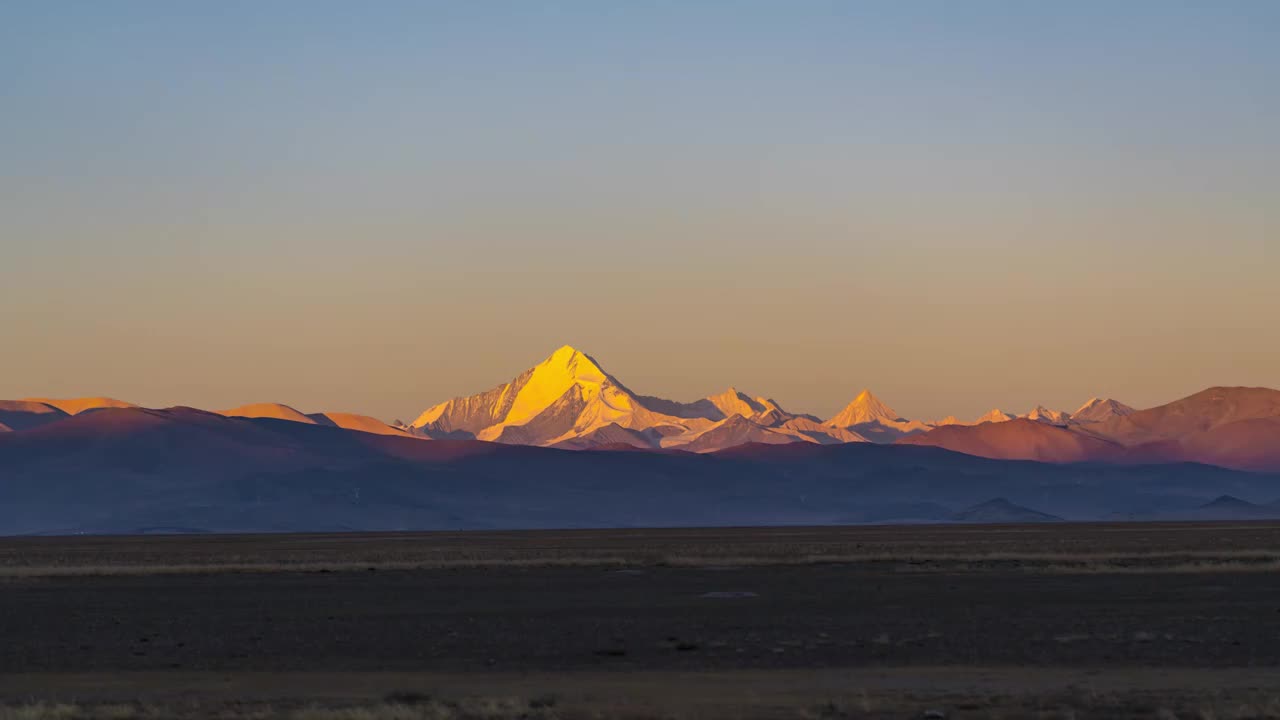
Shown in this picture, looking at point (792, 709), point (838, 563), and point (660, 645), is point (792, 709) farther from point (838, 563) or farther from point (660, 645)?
point (838, 563)

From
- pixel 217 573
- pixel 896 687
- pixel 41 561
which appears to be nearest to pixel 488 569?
pixel 217 573

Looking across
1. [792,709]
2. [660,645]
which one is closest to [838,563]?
[660,645]

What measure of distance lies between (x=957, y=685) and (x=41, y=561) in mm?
76823

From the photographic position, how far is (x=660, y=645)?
125 feet

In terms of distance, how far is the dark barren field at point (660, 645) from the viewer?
95.1 feet

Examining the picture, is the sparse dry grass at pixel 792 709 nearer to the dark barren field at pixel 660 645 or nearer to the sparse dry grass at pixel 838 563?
the dark barren field at pixel 660 645

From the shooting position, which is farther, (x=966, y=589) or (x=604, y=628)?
(x=966, y=589)

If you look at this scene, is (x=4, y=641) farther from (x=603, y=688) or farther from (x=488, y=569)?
(x=488, y=569)

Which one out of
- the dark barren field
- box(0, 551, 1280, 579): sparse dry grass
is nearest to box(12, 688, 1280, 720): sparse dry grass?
the dark barren field

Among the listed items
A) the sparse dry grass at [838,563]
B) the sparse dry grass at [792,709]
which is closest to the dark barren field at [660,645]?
the sparse dry grass at [792,709]

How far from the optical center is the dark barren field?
29.0 m

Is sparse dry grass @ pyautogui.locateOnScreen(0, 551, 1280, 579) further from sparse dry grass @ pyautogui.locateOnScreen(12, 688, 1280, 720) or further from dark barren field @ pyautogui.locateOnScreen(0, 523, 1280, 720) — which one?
sparse dry grass @ pyautogui.locateOnScreen(12, 688, 1280, 720)

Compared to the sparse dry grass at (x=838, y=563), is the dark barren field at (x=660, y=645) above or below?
below

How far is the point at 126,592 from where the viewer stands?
5931 cm
